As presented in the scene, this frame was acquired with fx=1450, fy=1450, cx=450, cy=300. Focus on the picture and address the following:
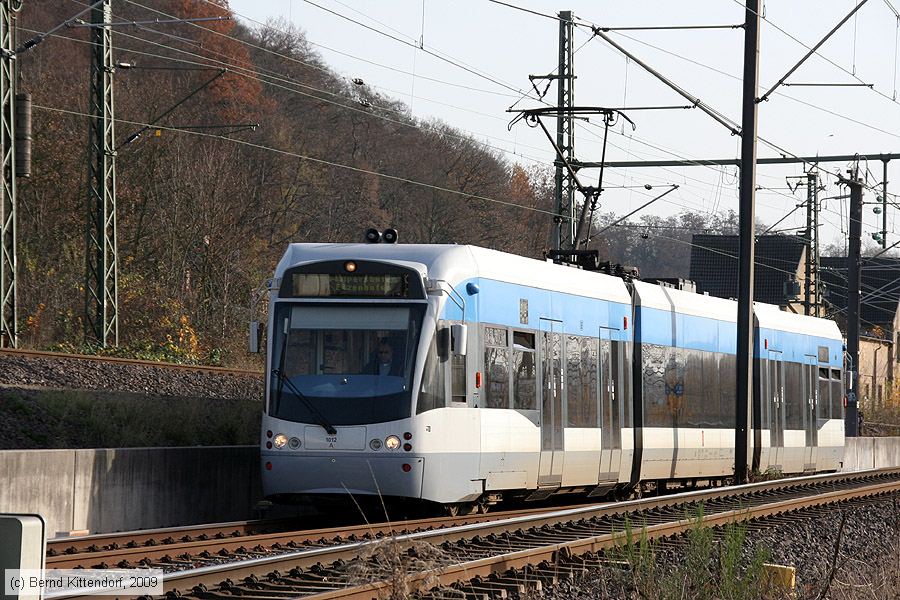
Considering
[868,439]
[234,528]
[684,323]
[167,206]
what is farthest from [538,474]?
[868,439]

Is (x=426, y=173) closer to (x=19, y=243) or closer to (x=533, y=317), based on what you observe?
(x=19, y=243)

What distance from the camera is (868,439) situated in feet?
131

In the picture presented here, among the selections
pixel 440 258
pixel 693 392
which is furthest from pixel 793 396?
pixel 440 258

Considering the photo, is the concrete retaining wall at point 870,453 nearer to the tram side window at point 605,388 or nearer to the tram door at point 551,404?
the tram side window at point 605,388

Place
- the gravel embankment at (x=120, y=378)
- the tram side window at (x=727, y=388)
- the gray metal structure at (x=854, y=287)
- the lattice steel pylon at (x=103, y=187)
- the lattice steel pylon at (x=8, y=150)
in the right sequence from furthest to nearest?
1. the gray metal structure at (x=854, y=287)
2. the lattice steel pylon at (x=103, y=187)
3. the tram side window at (x=727, y=388)
4. the lattice steel pylon at (x=8, y=150)
5. the gravel embankment at (x=120, y=378)

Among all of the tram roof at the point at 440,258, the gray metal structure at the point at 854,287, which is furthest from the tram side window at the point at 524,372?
the gray metal structure at the point at 854,287

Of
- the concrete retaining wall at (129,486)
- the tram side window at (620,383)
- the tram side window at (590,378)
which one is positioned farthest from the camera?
the tram side window at (620,383)

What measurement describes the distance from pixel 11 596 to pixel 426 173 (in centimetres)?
→ 6298

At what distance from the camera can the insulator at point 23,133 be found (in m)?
22.4

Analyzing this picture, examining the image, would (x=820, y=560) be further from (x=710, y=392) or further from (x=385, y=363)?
(x=710, y=392)

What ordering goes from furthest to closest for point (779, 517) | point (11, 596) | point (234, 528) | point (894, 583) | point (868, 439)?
point (868, 439) < point (779, 517) < point (234, 528) < point (894, 583) < point (11, 596)

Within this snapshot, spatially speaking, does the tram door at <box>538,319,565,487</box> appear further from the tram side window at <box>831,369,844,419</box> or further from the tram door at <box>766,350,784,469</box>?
the tram side window at <box>831,369,844,419</box>

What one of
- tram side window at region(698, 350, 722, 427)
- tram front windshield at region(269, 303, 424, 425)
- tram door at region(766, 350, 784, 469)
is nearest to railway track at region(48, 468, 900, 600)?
tram front windshield at region(269, 303, 424, 425)

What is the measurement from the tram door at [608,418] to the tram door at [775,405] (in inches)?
287
